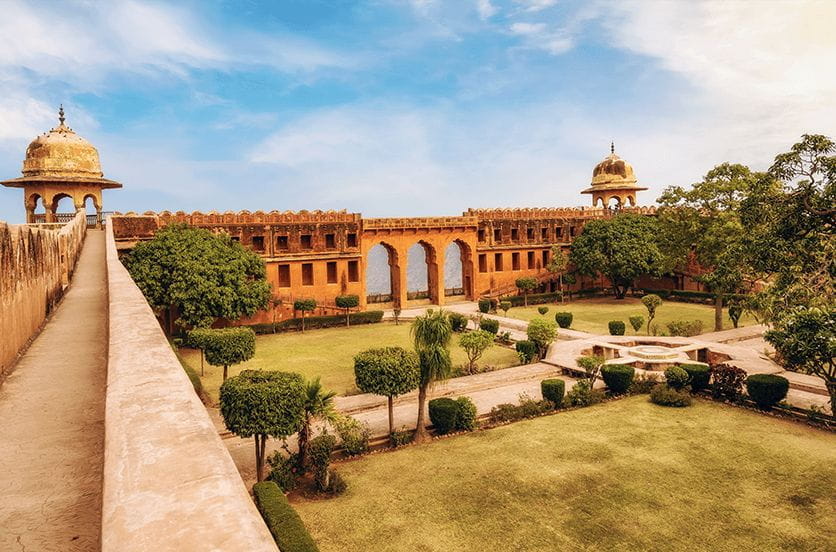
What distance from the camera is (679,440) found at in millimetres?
13758

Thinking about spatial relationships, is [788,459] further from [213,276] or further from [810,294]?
[213,276]

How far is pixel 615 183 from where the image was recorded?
49.8m

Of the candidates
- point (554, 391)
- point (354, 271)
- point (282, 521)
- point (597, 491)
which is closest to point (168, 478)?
point (282, 521)

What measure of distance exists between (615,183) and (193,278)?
38.0 m

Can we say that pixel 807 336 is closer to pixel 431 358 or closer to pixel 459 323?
pixel 431 358

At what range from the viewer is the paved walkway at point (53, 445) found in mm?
3229

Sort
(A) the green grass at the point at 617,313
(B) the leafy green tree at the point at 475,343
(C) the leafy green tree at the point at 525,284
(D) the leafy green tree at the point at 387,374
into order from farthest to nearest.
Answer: (C) the leafy green tree at the point at 525,284, (A) the green grass at the point at 617,313, (B) the leafy green tree at the point at 475,343, (D) the leafy green tree at the point at 387,374

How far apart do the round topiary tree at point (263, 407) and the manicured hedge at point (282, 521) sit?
1.09 metres

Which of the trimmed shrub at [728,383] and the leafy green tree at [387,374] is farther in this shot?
the trimmed shrub at [728,383]

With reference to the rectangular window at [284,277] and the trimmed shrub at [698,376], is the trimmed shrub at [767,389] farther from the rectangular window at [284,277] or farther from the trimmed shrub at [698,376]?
the rectangular window at [284,277]

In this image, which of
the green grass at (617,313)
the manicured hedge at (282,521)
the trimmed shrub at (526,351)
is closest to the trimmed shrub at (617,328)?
the green grass at (617,313)

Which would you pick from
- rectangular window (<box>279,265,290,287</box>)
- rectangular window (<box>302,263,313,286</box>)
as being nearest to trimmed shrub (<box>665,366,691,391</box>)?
rectangular window (<box>302,263,313,286</box>)

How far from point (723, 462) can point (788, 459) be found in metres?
1.55

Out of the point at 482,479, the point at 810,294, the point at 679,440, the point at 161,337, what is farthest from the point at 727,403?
the point at 161,337
